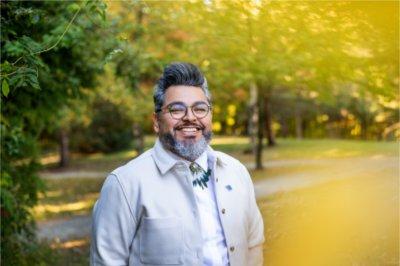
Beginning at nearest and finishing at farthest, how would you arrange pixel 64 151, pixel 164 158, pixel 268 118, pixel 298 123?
pixel 164 158 → pixel 268 118 → pixel 64 151 → pixel 298 123

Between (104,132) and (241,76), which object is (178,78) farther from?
(104,132)

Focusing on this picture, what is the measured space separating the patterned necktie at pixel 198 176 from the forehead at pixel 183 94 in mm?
380

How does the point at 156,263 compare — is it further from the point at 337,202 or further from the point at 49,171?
the point at 49,171

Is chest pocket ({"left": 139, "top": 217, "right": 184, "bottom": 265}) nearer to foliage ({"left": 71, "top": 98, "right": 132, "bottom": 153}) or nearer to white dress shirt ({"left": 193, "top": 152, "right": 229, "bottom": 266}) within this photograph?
white dress shirt ({"left": 193, "top": 152, "right": 229, "bottom": 266})

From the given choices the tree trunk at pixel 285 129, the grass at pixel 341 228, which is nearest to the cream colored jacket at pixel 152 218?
the grass at pixel 341 228

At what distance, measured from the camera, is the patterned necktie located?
3.10m

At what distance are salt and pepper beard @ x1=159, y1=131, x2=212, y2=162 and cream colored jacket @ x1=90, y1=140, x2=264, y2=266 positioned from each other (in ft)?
0.16

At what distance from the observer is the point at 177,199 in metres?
2.97

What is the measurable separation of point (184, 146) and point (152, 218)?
1.50 feet

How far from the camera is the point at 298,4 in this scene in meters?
5.20

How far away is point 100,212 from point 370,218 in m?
3.39

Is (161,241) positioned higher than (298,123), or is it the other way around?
(298,123)

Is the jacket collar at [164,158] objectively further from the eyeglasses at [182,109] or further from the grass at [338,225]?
the grass at [338,225]

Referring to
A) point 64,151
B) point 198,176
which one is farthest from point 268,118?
point 198,176
